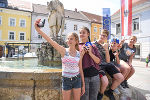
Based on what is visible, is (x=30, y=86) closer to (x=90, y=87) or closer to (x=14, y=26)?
(x=90, y=87)

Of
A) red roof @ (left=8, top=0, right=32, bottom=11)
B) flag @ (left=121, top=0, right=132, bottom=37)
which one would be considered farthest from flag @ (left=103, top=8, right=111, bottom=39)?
red roof @ (left=8, top=0, right=32, bottom=11)

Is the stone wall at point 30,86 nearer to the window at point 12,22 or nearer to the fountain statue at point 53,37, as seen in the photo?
the fountain statue at point 53,37

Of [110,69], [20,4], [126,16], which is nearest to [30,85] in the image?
[110,69]

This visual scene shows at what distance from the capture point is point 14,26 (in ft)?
80.3

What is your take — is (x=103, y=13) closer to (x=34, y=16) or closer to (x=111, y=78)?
(x=111, y=78)

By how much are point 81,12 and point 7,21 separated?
1888 centimetres

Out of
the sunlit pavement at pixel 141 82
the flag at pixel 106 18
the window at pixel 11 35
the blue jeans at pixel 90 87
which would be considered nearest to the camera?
the blue jeans at pixel 90 87

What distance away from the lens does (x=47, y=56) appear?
468 cm

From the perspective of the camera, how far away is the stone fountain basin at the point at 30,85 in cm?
264

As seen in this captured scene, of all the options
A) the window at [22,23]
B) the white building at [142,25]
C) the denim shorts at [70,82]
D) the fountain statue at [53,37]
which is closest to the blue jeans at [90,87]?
the denim shorts at [70,82]

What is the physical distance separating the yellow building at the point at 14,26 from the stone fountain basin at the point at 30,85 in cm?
2376

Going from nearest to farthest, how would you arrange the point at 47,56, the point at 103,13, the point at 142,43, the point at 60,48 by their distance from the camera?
the point at 60,48
the point at 47,56
the point at 103,13
the point at 142,43

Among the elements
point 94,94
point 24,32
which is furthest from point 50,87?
point 24,32

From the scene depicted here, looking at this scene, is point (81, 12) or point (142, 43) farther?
point (81, 12)
